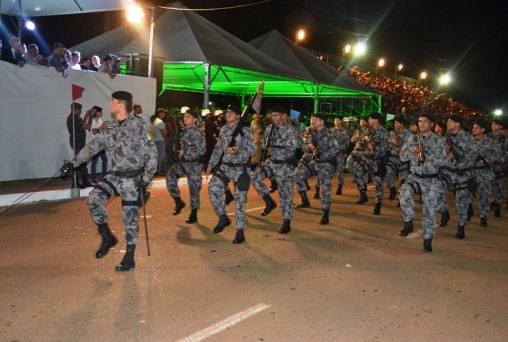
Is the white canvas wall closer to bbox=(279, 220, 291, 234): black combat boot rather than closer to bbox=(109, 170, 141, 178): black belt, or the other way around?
bbox=(109, 170, 141, 178): black belt

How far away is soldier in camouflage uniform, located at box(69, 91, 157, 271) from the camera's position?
5844mm

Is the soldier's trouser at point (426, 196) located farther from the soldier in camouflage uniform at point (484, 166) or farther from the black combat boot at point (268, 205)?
the black combat boot at point (268, 205)

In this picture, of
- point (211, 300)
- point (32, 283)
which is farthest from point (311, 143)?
point (32, 283)

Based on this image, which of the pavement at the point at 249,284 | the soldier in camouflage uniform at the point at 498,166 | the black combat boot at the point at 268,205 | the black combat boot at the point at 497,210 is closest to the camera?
the pavement at the point at 249,284

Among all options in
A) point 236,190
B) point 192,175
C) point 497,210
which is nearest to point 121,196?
point 236,190

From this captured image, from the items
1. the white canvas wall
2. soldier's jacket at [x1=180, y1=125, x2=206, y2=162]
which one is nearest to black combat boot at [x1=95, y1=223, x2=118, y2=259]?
soldier's jacket at [x1=180, y1=125, x2=206, y2=162]

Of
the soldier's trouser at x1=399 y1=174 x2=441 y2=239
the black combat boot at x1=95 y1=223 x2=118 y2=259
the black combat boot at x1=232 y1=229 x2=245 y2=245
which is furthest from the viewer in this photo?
the black combat boot at x1=232 y1=229 x2=245 y2=245

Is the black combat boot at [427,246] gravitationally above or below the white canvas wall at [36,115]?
below

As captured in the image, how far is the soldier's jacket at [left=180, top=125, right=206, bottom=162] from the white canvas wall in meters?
4.73

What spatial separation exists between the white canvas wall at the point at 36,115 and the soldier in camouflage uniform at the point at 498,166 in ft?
30.6

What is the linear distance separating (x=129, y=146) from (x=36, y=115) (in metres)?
6.81

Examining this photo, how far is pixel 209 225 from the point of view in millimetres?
8547

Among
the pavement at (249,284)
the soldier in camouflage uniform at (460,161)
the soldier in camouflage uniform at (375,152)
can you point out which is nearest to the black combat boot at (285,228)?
the pavement at (249,284)

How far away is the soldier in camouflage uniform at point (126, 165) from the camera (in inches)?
230
